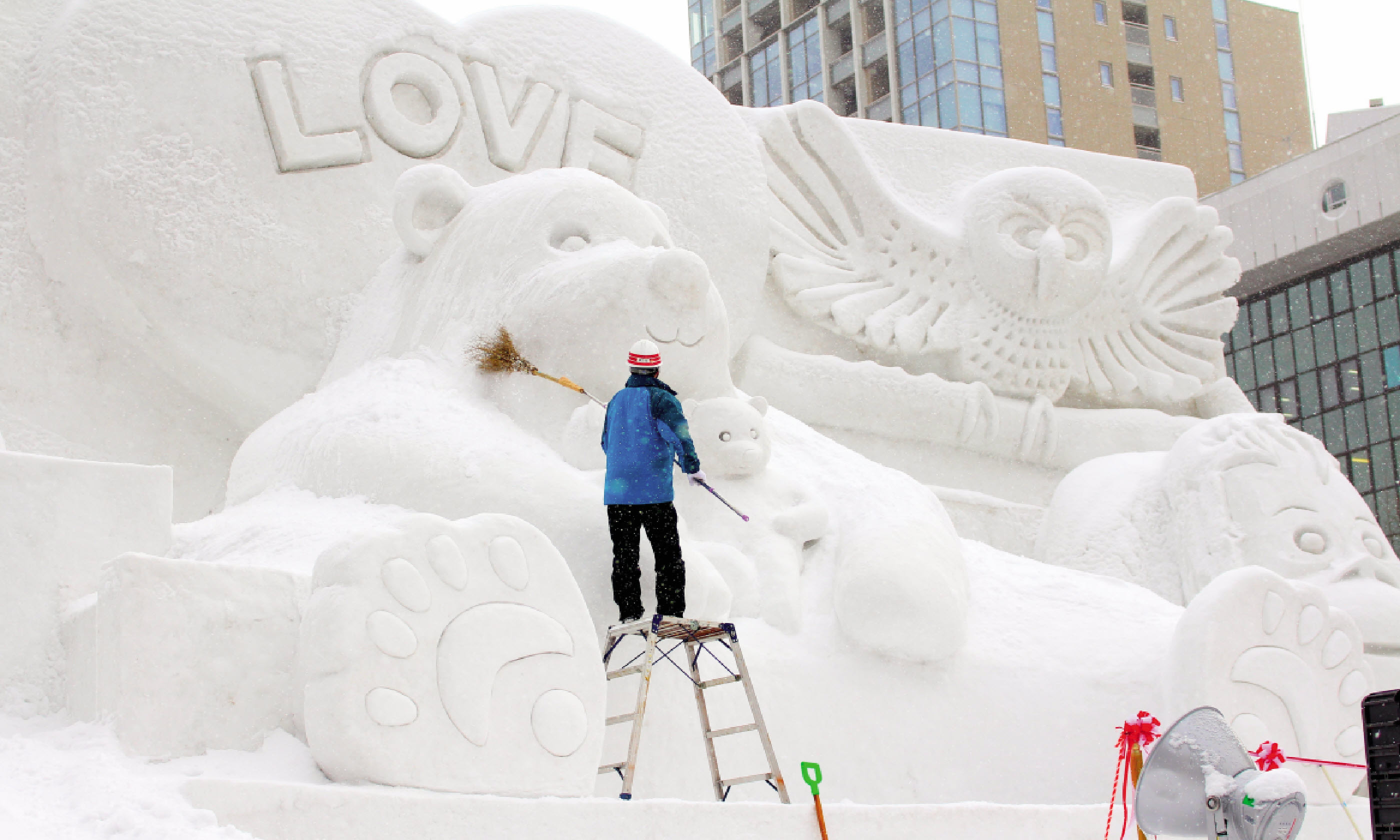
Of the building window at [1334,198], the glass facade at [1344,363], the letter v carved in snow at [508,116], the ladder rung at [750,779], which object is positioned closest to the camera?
the ladder rung at [750,779]

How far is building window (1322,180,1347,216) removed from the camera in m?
15.9

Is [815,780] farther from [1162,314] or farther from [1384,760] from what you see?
[1162,314]

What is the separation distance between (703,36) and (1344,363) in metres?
14.2

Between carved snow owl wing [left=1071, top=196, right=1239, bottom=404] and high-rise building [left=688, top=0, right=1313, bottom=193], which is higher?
high-rise building [left=688, top=0, right=1313, bottom=193]

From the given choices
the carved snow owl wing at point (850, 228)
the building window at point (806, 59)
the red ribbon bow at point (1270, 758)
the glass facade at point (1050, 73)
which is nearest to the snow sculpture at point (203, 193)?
the carved snow owl wing at point (850, 228)

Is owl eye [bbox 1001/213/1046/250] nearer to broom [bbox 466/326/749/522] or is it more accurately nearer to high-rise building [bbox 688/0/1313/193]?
broom [bbox 466/326/749/522]

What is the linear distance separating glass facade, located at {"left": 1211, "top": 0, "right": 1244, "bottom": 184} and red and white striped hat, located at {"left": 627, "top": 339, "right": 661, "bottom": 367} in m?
24.0

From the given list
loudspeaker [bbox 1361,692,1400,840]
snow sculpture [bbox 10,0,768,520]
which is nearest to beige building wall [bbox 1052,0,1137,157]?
snow sculpture [bbox 10,0,768,520]

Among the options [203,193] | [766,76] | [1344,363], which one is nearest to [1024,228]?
[203,193]

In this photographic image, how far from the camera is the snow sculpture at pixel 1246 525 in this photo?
13.6 feet

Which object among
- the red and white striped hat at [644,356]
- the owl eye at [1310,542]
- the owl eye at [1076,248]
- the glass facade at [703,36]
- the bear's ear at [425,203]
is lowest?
the owl eye at [1310,542]

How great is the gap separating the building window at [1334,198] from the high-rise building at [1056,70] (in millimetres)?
7130

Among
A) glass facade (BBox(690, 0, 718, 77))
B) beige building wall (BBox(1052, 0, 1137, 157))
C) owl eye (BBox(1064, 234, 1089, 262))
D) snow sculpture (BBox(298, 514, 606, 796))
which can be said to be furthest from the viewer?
glass facade (BBox(690, 0, 718, 77))

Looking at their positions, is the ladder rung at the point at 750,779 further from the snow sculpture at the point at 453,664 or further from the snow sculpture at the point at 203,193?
the snow sculpture at the point at 203,193
